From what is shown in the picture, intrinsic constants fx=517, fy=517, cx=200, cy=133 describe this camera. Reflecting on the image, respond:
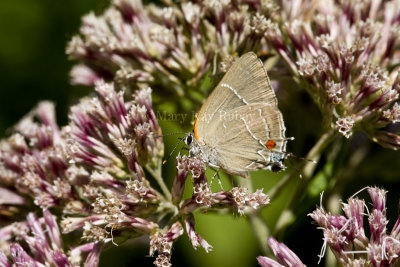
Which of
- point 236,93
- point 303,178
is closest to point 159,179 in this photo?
point 236,93

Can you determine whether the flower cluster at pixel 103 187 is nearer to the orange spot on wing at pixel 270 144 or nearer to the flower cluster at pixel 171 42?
the orange spot on wing at pixel 270 144

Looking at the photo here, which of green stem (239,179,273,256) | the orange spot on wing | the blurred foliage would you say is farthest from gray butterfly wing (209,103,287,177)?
the blurred foliage

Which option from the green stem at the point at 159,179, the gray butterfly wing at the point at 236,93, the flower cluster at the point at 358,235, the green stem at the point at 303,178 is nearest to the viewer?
the flower cluster at the point at 358,235

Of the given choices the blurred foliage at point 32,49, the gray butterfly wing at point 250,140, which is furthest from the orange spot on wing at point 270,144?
the blurred foliage at point 32,49

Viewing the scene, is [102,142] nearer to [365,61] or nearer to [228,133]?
[228,133]

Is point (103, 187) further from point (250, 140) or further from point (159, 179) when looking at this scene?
point (250, 140)

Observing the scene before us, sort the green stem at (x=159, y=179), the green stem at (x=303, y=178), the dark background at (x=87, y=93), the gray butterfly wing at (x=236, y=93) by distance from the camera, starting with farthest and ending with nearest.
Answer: the dark background at (x=87, y=93) → the green stem at (x=303, y=178) → the green stem at (x=159, y=179) → the gray butterfly wing at (x=236, y=93)

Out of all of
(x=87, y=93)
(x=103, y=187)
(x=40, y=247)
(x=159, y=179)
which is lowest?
(x=40, y=247)

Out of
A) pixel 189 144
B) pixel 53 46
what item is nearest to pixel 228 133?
pixel 189 144
